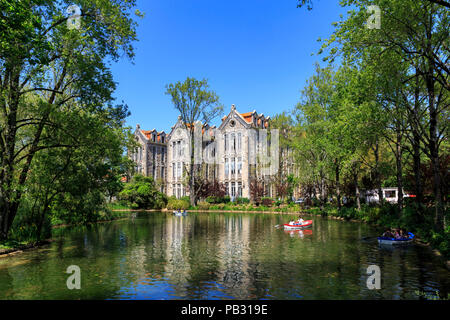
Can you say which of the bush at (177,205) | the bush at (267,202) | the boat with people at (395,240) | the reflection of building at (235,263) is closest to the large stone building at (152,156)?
the bush at (177,205)

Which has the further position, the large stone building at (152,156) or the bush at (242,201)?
the large stone building at (152,156)

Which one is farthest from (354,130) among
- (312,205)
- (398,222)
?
(312,205)

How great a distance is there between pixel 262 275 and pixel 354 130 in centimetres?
1468

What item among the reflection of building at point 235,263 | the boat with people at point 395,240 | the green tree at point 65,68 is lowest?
the reflection of building at point 235,263

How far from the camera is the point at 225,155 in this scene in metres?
62.9

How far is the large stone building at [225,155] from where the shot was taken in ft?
193

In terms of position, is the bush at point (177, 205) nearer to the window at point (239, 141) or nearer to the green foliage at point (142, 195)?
the green foliage at point (142, 195)

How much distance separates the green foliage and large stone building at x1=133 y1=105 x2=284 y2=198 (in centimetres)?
718

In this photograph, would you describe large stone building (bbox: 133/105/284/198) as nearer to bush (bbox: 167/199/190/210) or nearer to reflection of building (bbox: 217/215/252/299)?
bush (bbox: 167/199/190/210)

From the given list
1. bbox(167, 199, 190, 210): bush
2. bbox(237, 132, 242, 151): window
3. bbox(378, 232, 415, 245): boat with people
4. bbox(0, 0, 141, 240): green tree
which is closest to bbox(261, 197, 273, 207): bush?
bbox(167, 199, 190, 210): bush

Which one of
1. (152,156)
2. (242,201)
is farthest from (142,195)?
(152,156)

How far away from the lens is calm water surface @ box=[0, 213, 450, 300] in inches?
420

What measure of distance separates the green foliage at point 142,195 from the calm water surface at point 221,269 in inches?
1238
